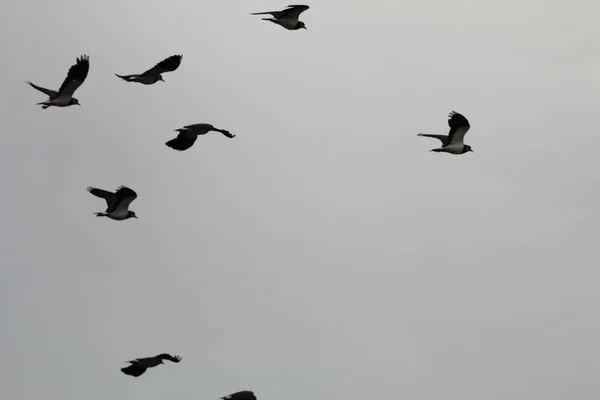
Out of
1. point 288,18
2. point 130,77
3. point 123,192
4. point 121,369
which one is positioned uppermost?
point 288,18

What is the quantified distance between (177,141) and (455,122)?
11.5 m

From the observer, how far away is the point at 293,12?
213ft

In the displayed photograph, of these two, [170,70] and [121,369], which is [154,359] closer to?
[121,369]

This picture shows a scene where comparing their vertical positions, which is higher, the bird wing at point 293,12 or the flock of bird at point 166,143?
the bird wing at point 293,12

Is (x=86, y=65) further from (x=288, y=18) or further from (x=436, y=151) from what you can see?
(x=436, y=151)

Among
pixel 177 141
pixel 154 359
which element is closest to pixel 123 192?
pixel 177 141

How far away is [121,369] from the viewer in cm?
5925

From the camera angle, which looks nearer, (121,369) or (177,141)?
(121,369)

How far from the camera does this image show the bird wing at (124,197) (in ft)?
204

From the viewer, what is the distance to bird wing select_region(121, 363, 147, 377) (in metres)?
59.7

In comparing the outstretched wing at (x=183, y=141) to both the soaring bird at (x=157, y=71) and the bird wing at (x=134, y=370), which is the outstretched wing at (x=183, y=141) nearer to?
the soaring bird at (x=157, y=71)

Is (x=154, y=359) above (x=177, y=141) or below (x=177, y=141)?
below

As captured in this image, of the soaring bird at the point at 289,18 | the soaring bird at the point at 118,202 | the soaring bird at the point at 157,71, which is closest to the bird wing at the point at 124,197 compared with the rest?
the soaring bird at the point at 118,202

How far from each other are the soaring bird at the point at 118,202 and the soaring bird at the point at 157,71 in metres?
4.54
